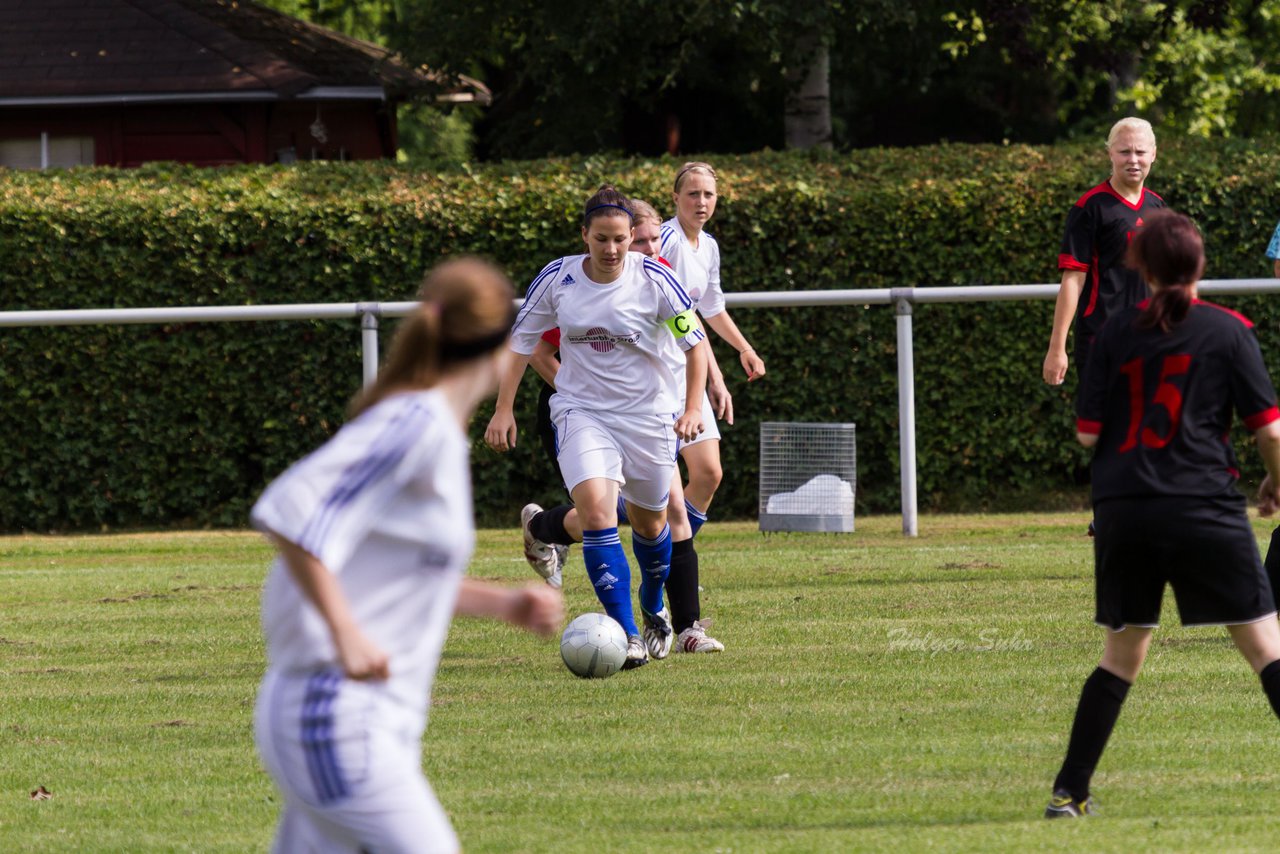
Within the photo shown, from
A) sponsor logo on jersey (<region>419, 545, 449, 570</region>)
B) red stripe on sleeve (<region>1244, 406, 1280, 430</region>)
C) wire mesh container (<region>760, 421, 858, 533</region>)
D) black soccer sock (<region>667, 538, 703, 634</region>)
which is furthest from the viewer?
wire mesh container (<region>760, 421, 858, 533</region>)

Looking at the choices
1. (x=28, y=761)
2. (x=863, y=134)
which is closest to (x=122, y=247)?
(x=28, y=761)

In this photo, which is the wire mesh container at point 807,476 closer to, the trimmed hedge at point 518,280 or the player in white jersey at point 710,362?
the trimmed hedge at point 518,280

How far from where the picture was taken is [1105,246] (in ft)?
28.9

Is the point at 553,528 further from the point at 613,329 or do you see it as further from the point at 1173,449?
the point at 1173,449

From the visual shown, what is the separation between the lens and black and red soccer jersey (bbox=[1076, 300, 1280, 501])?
4836 mm

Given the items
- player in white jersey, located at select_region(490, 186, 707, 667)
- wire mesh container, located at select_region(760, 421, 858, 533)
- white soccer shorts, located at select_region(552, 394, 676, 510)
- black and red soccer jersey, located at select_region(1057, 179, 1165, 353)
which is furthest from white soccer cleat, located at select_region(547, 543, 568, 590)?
wire mesh container, located at select_region(760, 421, 858, 533)

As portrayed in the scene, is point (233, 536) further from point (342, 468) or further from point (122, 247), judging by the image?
point (342, 468)

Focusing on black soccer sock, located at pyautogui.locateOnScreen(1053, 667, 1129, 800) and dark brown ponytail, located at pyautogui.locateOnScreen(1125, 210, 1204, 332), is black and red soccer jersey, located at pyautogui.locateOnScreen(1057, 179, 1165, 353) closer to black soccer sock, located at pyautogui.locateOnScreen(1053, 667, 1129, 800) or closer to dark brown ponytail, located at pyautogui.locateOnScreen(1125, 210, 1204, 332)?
dark brown ponytail, located at pyautogui.locateOnScreen(1125, 210, 1204, 332)

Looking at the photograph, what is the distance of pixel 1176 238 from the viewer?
15.9 feet

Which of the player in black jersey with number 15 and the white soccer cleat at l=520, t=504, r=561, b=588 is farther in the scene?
the white soccer cleat at l=520, t=504, r=561, b=588

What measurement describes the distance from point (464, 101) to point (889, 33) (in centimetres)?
643

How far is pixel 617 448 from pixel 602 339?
481 mm

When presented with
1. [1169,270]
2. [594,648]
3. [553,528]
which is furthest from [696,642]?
[1169,270]

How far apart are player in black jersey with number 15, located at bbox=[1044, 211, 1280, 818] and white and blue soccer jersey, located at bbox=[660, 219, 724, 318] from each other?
4.37 meters
